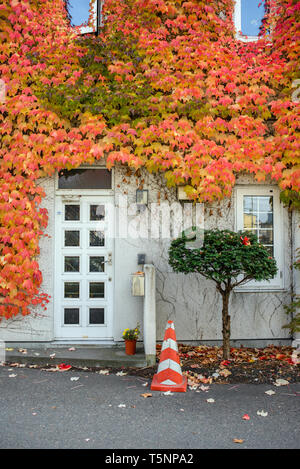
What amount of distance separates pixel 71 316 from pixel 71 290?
1.39 ft

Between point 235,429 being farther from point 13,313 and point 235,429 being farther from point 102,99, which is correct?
point 102,99

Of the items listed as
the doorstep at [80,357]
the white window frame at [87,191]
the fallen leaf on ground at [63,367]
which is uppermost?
the white window frame at [87,191]

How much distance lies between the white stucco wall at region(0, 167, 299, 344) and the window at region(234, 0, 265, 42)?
123 inches

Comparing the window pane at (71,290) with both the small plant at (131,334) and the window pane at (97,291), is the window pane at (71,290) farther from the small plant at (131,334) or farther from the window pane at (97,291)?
the small plant at (131,334)

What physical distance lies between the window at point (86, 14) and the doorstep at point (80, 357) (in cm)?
550

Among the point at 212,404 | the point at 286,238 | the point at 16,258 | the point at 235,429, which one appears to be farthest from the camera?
the point at 286,238

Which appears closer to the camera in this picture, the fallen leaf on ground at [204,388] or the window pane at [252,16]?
the fallen leaf on ground at [204,388]

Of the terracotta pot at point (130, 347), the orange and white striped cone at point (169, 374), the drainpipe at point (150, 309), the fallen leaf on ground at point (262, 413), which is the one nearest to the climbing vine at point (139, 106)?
the terracotta pot at point (130, 347)

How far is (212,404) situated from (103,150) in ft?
13.2

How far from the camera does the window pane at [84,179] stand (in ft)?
21.7

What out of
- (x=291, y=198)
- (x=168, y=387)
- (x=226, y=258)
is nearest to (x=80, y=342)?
(x=168, y=387)

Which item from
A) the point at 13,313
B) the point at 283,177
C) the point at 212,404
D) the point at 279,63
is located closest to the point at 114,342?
the point at 13,313

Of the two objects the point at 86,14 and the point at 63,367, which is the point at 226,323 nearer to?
the point at 63,367

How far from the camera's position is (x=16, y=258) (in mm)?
6258
